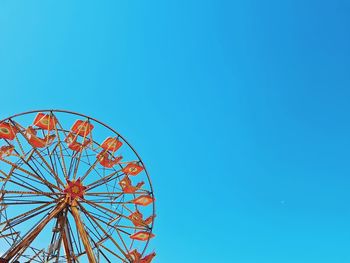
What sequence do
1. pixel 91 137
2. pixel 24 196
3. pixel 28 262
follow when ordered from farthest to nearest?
pixel 91 137 → pixel 24 196 → pixel 28 262

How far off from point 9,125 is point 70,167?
3.93 m

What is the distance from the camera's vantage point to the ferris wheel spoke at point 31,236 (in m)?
16.6

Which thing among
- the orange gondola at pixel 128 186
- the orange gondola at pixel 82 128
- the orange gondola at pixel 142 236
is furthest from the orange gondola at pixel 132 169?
the orange gondola at pixel 142 236

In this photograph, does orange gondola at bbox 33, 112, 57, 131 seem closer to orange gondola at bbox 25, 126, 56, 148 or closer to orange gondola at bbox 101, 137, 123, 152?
orange gondola at bbox 25, 126, 56, 148

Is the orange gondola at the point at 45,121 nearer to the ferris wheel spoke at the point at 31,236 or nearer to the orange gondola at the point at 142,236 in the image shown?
the ferris wheel spoke at the point at 31,236

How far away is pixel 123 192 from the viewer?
2081 centimetres

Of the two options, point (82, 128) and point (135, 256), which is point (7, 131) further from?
point (135, 256)

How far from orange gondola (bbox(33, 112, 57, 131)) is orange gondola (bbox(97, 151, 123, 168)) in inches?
130

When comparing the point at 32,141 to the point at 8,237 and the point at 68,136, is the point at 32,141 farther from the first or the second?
the point at 8,237

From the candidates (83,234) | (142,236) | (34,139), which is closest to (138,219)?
(142,236)

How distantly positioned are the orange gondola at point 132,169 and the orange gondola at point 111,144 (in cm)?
125

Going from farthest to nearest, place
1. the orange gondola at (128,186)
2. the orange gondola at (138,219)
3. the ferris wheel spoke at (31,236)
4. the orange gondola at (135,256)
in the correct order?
the orange gondola at (138,219)
the orange gondola at (128,186)
the orange gondola at (135,256)
the ferris wheel spoke at (31,236)

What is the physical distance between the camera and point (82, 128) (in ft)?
66.7

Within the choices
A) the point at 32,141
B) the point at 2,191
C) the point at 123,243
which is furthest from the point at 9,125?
the point at 123,243
